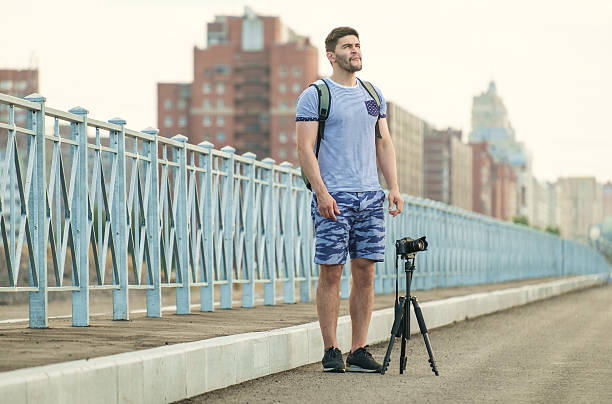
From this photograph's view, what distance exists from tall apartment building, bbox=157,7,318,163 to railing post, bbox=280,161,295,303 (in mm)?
141999

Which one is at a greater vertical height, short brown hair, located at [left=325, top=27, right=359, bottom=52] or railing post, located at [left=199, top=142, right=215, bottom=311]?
short brown hair, located at [left=325, top=27, right=359, bottom=52]

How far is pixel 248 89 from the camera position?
16275 centimetres

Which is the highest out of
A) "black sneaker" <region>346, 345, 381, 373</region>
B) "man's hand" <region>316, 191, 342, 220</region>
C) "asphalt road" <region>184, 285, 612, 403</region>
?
"man's hand" <region>316, 191, 342, 220</region>

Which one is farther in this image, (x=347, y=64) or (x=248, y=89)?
(x=248, y=89)

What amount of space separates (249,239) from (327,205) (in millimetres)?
6267

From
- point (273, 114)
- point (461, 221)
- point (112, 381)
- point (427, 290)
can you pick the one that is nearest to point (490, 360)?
point (112, 381)

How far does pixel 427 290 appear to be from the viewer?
25484 mm

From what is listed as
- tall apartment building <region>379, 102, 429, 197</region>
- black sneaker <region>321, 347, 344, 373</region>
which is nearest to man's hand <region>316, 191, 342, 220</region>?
black sneaker <region>321, 347, 344, 373</region>

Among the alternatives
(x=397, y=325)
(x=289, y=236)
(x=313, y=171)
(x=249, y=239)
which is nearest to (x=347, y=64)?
(x=313, y=171)

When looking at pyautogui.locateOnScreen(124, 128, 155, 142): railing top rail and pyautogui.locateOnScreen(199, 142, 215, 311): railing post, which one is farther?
pyautogui.locateOnScreen(199, 142, 215, 311): railing post

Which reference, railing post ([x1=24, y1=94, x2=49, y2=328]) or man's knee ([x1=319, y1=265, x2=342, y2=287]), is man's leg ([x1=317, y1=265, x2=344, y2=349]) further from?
railing post ([x1=24, y1=94, x2=49, y2=328])

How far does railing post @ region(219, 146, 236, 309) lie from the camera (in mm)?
14102

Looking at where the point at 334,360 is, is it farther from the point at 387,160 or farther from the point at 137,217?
the point at 137,217

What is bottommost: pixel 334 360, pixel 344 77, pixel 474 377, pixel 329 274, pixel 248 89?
pixel 474 377
